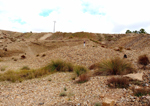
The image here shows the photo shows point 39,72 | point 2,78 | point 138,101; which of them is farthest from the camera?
point 39,72

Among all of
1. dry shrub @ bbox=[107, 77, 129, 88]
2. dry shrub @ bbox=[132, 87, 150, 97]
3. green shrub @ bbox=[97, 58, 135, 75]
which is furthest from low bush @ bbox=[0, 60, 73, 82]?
dry shrub @ bbox=[132, 87, 150, 97]

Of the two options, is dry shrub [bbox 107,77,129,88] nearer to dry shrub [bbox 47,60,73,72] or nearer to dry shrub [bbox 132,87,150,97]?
dry shrub [bbox 132,87,150,97]

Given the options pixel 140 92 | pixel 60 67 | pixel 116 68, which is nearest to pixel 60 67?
pixel 60 67

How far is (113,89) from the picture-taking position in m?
6.29

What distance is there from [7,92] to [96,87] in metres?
4.94

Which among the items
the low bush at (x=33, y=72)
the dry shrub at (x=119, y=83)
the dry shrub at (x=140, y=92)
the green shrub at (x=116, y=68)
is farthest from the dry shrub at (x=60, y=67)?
the dry shrub at (x=140, y=92)

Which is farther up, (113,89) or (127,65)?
(127,65)

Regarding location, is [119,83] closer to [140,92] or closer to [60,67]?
[140,92]

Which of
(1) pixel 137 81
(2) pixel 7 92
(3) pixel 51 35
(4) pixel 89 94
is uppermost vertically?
(3) pixel 51 35

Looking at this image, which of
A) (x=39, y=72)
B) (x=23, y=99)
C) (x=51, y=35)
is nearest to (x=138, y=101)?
(x=23, y=99)

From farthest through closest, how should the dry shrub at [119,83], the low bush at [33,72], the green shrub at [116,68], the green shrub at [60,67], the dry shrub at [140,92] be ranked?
the green shrub at [60,67], the low bush at [33,72], the green shrub at [116,68], the dry shrub at [119,83], the dry shrub at [140,92]

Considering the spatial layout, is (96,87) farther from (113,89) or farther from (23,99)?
(23,99)

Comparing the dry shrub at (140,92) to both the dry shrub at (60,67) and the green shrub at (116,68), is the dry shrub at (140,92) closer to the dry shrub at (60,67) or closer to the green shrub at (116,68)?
the green shrub at (116,68)

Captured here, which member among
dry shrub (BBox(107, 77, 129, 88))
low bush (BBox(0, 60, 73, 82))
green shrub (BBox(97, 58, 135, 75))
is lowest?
low bush (BBox(0, 60, 73, 82))
